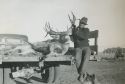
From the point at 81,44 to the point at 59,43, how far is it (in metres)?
0.21

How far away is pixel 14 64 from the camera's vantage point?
274 cm

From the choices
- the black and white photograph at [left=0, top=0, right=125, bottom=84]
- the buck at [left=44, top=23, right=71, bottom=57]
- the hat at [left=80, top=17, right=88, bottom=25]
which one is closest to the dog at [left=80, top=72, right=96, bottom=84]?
the black and white photograph at [left=0, top=0, right=125, bottom=84]

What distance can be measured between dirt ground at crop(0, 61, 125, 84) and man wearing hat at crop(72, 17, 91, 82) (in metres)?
0.05

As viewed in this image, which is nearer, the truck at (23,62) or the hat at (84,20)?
the truck at (23,62)

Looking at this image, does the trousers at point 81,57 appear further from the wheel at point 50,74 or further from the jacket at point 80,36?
the wheel at point 50,74

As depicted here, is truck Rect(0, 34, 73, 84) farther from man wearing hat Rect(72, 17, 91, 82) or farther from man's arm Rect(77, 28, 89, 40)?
man's arm Rect(77, 28, 89, 40)

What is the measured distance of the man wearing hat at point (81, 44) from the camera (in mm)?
2877

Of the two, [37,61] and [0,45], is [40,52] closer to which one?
[37,61]

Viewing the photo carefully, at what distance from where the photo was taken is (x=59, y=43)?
2844 mm

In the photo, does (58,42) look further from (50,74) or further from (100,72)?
(100,72)

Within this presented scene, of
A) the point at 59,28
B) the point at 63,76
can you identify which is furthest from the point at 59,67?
the point at 59,28

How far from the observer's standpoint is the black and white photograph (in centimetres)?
276

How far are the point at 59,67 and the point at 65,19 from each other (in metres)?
0.44

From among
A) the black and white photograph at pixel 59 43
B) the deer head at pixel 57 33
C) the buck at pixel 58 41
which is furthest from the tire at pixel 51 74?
the deer head at pixel 57 33
